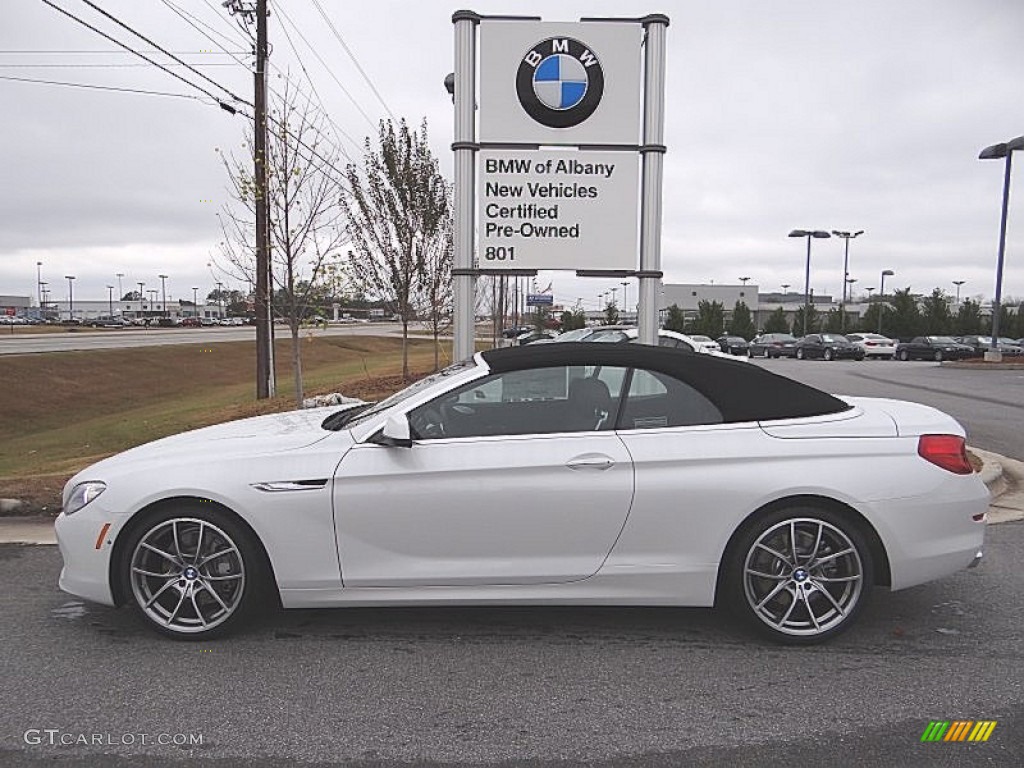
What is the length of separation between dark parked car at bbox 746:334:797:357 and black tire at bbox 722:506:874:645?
138 ft

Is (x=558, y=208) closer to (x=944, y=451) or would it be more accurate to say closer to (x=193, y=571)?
(x=944, y=451)

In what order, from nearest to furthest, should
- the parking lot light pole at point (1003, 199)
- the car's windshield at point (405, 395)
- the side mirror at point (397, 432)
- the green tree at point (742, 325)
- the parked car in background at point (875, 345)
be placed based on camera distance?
the side mirror at point (397, 432), the car's windshield at point (405, 395), the parking lot light pole at point (1003, 199), the parked car in background at point (875, 345), the green tree at point (742, 325)

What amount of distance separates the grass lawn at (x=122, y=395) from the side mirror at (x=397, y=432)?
161 inches

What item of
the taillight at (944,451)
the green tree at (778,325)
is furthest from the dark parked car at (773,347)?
the taillight at (944,451)

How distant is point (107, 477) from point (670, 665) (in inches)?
114

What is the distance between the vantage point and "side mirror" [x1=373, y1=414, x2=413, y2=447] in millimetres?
3928

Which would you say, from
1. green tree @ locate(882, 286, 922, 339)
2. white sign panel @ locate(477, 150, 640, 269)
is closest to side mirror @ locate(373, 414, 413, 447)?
white sign panel @ locate(477, 150, 640, 269)

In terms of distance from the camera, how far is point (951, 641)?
4.17 metres

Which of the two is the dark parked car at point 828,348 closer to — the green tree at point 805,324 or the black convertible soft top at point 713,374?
the green tree at point 805,324

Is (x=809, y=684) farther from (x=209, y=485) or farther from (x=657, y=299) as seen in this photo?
(x=657, y=299)

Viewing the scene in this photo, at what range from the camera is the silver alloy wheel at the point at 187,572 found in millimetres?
4043

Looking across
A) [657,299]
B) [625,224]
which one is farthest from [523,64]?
[657,299]

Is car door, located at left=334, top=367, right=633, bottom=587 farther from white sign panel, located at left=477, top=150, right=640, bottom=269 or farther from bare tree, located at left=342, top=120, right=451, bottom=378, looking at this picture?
bare tree, located at left=342, top=120, right=451, bottom=378

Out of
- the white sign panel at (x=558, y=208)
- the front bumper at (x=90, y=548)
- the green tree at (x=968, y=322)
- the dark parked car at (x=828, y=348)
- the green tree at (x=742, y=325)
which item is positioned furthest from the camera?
the green tree at (x=742, y=325)
